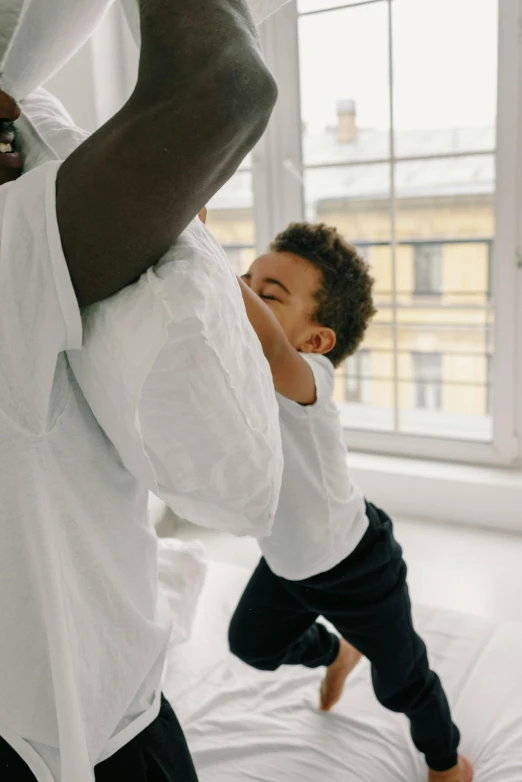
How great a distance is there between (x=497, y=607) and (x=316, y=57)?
1449mm

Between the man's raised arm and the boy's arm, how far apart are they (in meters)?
0.25

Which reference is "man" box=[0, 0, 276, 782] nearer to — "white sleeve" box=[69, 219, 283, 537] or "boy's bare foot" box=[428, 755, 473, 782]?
"white sleeve" box=[69, 219, 283, 537]

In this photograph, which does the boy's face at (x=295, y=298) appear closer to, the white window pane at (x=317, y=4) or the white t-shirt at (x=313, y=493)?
the white t-shirt at (x=313, y=493)

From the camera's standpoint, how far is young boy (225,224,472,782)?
0.93 m

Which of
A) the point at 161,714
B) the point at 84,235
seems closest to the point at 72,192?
the point at 84,235

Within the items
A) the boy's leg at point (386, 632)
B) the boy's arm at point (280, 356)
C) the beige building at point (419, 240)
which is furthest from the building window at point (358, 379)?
the boy's arm at point (280, 356)

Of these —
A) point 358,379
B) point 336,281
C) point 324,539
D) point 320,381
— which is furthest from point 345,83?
point 324,539

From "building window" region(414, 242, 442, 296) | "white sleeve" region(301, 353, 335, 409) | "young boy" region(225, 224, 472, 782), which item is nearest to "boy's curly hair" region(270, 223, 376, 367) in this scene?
"young boy" region(225, 224, 472, 782)

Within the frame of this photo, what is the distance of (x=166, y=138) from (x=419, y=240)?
63.1 inches

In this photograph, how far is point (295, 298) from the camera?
105 cm

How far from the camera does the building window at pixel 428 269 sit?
6.11ft

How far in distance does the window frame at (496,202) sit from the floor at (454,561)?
22 centimetres

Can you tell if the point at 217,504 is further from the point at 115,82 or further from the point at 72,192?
the point at 115,82

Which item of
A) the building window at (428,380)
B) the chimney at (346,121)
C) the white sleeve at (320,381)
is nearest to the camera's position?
the white sleeve at (320,381)
